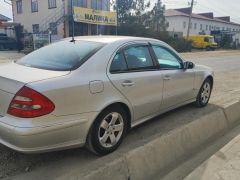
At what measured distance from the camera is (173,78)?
5.03m

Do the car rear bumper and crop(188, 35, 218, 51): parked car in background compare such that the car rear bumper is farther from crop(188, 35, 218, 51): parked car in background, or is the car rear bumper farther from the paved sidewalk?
crop(188, 35, 218, 51): parked car in background

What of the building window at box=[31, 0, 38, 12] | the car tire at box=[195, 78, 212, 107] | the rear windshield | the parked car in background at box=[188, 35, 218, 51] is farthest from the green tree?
the rear windshield

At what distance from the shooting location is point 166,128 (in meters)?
5.00

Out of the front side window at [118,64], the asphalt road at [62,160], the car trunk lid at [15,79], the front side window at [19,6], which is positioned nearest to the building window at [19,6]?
the front side window at [19,6]

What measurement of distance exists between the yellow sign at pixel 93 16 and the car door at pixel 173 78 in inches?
1019

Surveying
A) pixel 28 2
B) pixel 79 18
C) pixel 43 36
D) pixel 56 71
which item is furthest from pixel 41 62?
pixel 28 2

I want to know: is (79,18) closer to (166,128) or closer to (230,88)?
(230,88)

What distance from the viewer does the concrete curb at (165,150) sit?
11.7 ft

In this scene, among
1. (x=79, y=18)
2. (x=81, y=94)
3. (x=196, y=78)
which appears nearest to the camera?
(x=81, y=94)

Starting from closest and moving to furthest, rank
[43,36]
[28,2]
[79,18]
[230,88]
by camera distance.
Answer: [230,88]
[43,36]
[79,18]
[28,2]

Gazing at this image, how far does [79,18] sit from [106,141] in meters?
27.9

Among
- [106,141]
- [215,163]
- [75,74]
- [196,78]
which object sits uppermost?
[75,74]

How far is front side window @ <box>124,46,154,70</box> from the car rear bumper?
1105 mm

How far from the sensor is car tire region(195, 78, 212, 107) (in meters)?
6.18
